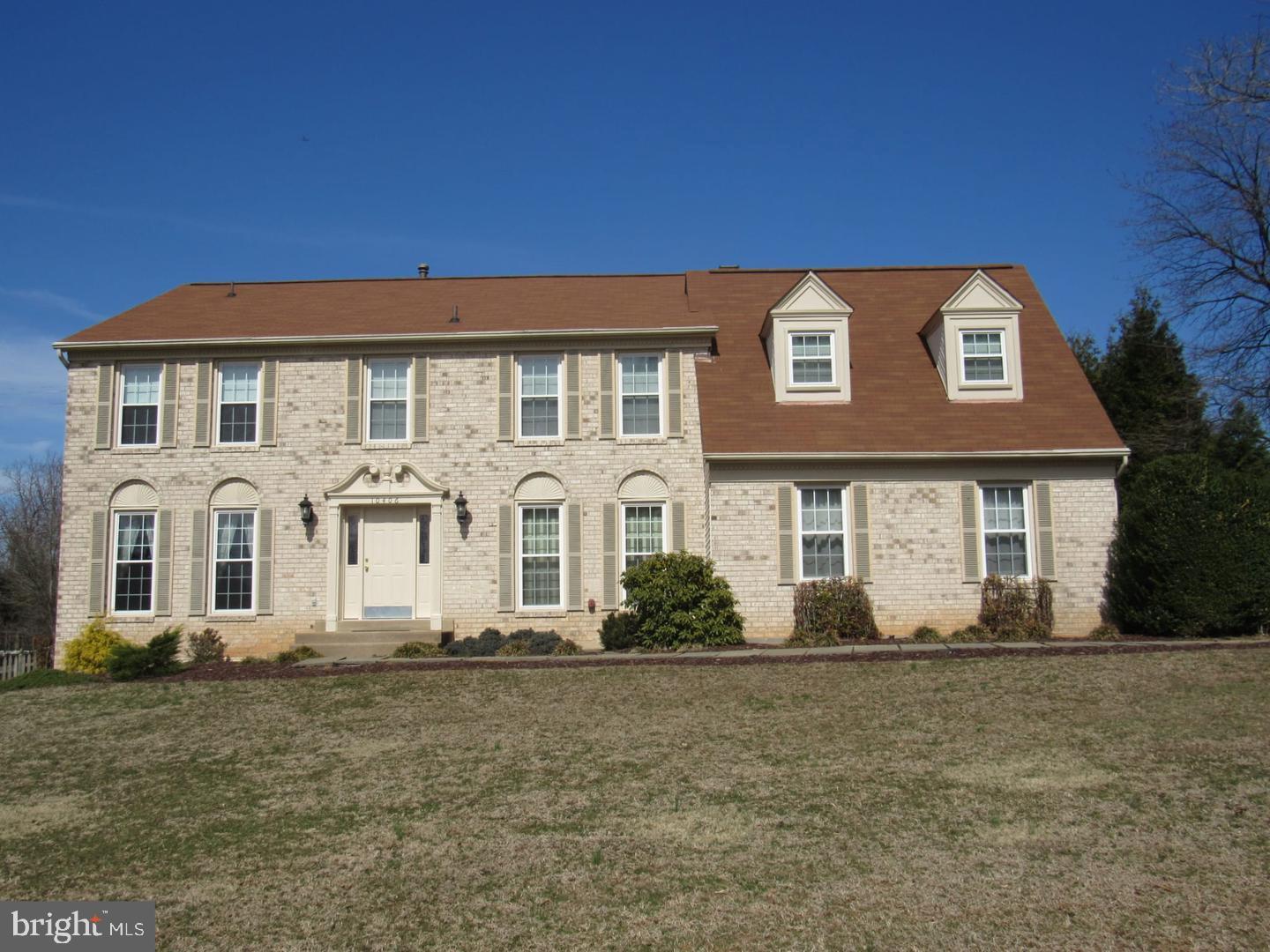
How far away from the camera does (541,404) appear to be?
20.3 meters

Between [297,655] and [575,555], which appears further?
[575,555]

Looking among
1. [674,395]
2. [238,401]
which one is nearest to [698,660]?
[674,395]

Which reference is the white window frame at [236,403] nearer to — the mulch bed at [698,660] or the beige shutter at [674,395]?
the mulch bed at [698,660]

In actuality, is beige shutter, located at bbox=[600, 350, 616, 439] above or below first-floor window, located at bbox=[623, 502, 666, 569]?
above

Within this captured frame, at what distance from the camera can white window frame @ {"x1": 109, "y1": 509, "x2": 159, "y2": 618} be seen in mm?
19875

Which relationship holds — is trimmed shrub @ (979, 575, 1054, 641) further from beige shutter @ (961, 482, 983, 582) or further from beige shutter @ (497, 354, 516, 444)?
beige shutter @ (497, 354, 516, 444)

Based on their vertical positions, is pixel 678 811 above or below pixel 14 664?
below

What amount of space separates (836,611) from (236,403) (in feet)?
39.5

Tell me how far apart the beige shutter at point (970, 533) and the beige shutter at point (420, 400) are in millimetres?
10179

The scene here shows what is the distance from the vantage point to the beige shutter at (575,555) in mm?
19484

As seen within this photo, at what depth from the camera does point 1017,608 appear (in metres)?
18.7

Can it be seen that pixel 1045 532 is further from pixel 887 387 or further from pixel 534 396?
pixel 534 396

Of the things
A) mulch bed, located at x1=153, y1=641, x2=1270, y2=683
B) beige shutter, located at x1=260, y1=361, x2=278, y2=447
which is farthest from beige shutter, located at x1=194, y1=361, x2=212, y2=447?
mulch bed, located at x1=153, y1=641, x2=1270, y2=683

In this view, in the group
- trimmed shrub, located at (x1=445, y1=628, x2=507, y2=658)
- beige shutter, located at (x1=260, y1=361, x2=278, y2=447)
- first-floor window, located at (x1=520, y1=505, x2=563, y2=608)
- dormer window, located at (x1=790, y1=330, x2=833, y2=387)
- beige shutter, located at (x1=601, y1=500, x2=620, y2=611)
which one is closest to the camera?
trimmed shrub, located at (x1=445, y1=628, x2=507, y2=658)
